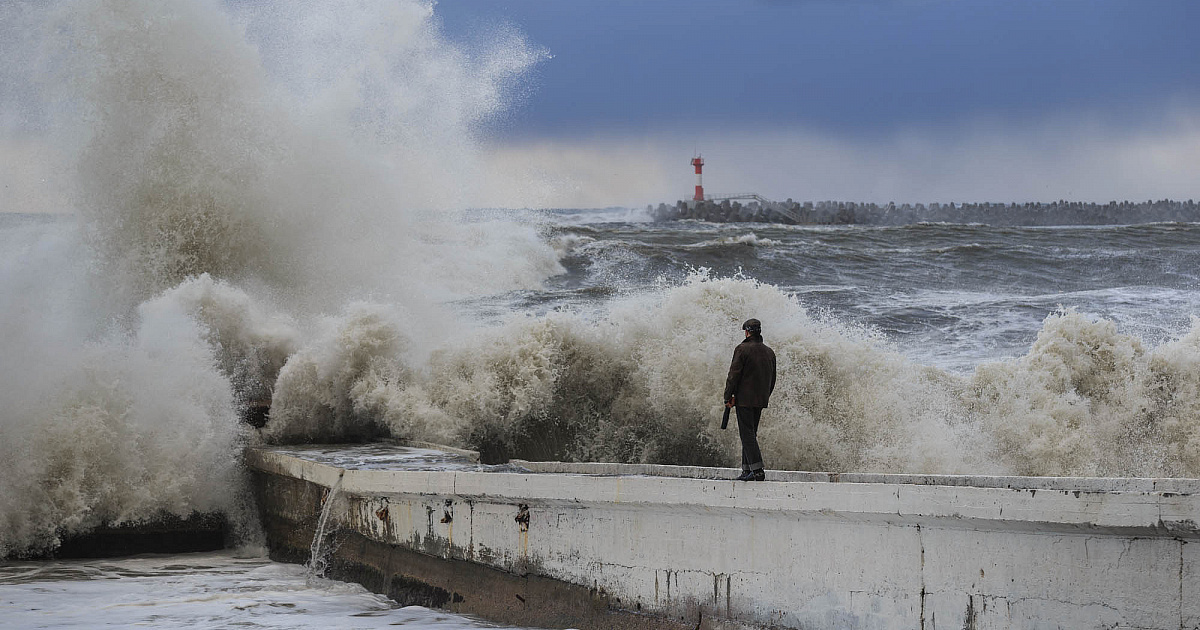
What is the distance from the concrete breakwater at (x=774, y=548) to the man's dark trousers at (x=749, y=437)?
209 millimetres

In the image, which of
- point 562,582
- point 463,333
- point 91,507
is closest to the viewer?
point 562,582

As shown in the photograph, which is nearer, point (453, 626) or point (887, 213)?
point (453, 626)

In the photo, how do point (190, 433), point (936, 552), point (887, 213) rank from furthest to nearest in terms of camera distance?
point (887, 213)
point (190, 433)
point (936, 552)

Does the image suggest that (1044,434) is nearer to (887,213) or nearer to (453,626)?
(453,626)

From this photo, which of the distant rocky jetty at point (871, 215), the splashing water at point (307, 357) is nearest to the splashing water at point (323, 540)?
the splashing water at point (307, 357)

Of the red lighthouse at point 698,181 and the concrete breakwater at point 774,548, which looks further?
the red lighthouse at point 698,181

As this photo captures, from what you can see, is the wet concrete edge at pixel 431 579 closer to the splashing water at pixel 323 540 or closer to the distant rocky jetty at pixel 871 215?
the splashing water at pixel 323 540

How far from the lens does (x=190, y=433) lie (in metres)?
8.62

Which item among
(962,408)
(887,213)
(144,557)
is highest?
(887,213)

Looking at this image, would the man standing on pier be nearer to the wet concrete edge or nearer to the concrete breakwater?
the concrete breakwater

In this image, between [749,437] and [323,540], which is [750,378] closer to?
[749,437]

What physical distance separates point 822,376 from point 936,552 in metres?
5.34

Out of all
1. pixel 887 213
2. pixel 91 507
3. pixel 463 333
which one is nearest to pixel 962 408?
pixel 463 333

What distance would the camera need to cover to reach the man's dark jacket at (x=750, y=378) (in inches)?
221
